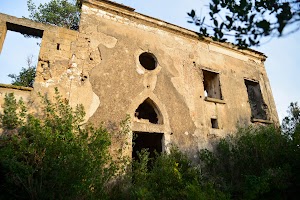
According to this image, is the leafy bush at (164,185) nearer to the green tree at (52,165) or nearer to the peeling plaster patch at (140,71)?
the green tree at (52,165)

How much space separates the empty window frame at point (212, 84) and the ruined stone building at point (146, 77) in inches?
1.7

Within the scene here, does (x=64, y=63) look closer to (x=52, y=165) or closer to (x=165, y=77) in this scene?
(x=165, y=77)

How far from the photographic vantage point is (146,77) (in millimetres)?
8266

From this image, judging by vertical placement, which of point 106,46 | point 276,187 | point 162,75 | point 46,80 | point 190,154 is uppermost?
point 106,46

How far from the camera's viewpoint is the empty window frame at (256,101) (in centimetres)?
1075

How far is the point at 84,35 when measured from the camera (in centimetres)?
779

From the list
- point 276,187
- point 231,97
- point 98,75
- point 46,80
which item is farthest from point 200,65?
point 46,80

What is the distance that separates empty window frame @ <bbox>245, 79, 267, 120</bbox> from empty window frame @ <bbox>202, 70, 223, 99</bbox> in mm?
1845

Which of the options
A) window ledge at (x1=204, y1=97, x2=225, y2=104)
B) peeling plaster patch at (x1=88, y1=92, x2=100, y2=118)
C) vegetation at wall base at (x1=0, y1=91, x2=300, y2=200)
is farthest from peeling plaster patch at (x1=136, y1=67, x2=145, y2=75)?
vegetation at wall base at (x1=0, y1=91, x2=300, y2=200)

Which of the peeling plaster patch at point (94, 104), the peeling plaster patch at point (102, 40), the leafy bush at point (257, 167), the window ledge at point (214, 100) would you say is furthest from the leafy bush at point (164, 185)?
the peeling plaster patch at point (102, 40)

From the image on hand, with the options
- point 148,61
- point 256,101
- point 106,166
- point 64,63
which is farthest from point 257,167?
point 64,63

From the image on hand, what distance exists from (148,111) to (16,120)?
5194mm

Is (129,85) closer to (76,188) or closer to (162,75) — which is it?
(162,75)

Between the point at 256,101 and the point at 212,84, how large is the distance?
2355mm
